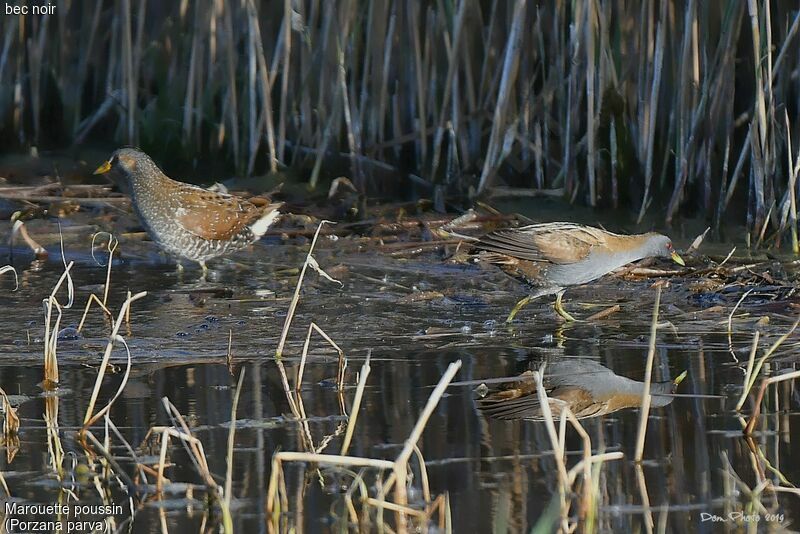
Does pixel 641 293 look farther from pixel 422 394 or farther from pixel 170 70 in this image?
pixel 170 70

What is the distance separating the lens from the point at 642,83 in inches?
326

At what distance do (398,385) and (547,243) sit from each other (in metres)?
1.70

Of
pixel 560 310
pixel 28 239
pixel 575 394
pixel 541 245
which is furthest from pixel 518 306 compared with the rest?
pixel 28 239

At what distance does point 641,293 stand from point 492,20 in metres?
2.59

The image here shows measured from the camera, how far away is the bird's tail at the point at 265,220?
320 inches

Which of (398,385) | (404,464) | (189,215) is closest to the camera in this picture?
(404,464)

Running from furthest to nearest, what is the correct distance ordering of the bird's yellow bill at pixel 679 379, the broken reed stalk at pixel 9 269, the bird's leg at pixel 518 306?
the bird's leg at pixel 518 306 → the broken reed stalk at pixel 9 269 → the bird's yellow bill at pixel 679 379

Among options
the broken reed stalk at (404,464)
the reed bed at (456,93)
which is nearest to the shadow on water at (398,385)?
the broken reed stalk at (404,464)

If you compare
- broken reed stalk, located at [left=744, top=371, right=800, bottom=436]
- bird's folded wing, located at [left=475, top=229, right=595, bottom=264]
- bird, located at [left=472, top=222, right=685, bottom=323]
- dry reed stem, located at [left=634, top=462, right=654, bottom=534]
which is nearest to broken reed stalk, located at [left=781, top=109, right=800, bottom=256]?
bird, located at [left=472, top=222, right=685, bottom=323]

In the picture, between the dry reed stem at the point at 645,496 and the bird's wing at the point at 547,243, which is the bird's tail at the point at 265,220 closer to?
the bird's wing at the point at 547,243

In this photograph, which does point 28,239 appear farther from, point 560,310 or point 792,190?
point 792,190

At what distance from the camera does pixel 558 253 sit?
21.6 feet

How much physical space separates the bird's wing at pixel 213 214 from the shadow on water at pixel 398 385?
0.94 feet

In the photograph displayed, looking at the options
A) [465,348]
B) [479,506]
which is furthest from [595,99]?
[479,506]
